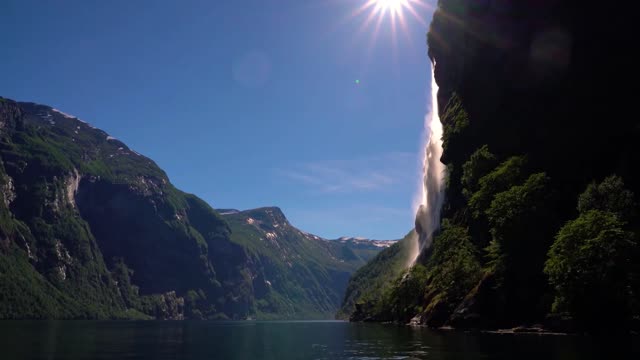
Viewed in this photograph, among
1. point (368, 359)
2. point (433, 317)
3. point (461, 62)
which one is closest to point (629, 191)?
point (433, 317)

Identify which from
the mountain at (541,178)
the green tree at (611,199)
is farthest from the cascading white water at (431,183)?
the green tree at (611,199)

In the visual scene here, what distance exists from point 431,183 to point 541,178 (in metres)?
90.8

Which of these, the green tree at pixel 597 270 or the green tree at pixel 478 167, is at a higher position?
the green tree at pixel 478 167

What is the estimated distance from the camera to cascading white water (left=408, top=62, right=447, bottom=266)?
16423 centimetres

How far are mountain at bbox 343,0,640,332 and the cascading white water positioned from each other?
28.1 metres

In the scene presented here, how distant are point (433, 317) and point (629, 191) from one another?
41989 millimetres

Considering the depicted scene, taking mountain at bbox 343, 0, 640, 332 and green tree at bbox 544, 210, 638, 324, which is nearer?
green tree at bbox 544, 210, 638, 324

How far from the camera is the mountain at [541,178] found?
60.4m

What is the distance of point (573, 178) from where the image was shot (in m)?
85.0

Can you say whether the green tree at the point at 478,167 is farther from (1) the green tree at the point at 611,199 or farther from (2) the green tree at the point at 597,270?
(2) the green tree at the point at 597,270

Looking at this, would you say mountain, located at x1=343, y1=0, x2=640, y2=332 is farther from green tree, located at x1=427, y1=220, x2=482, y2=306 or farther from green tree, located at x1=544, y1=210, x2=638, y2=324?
green tree, located at x1=427, y1=220, x2=482, y2=306

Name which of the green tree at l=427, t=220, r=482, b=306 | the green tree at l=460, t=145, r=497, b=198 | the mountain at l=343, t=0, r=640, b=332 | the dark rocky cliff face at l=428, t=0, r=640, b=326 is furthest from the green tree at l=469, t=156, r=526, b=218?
the green tree at l=460, t=145, r=497, b=198

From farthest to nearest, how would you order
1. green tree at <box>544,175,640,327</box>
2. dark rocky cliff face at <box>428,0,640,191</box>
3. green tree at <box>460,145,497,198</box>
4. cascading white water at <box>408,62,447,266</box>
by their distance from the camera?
1. cascading white water at <box>408,62,447,266</box>
2. green tree at <box>460,145,497,198</box>
3. dark rocky cliff face at <box>428,0,640,191</box>
4. green tree at <box>544,175,640,327</box>

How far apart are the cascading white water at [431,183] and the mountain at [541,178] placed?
28132 mm
